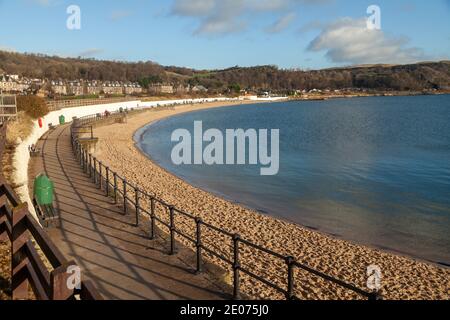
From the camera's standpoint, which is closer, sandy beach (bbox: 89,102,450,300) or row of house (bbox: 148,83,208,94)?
sandy beach (bbox: 89,102,450,300)

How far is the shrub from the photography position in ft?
112

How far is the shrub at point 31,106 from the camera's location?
34.1 m

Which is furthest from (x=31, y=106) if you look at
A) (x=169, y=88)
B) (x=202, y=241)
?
(x=169, y=88)

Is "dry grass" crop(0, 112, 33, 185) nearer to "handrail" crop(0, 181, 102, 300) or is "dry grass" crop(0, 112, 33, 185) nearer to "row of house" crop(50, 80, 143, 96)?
"handrail" crop(0, 181, 102, 300)

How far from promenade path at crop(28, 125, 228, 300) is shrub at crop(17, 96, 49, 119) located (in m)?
23.8

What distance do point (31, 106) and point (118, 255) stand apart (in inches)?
1208

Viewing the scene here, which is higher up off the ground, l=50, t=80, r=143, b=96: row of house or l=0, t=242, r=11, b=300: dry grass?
l=50, t=80, r=143, b=96: row of house

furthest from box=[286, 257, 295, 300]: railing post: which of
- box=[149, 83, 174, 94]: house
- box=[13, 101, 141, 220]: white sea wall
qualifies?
box=[149, 83, 174, 94]: house

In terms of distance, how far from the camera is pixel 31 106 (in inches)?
1372

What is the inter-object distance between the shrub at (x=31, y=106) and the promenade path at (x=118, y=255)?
23811 mm

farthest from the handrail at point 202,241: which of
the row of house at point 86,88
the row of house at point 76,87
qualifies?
the row of house at point 86,88

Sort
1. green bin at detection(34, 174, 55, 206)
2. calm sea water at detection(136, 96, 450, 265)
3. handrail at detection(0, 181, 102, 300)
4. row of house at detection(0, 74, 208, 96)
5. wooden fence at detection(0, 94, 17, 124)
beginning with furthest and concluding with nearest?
row of house at detection(0, 74, 208, 96)
wooden fence at detection(0, 94, 17, 124)
calm sea water at detection(136, 96, 450, 265)
green bin at detection(34, 174, 55, 206)
handrail at detection(0, 181, 102, 300)

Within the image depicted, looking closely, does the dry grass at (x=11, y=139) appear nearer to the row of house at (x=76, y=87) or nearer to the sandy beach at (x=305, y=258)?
the sandy beach at (x=305, y=258)
